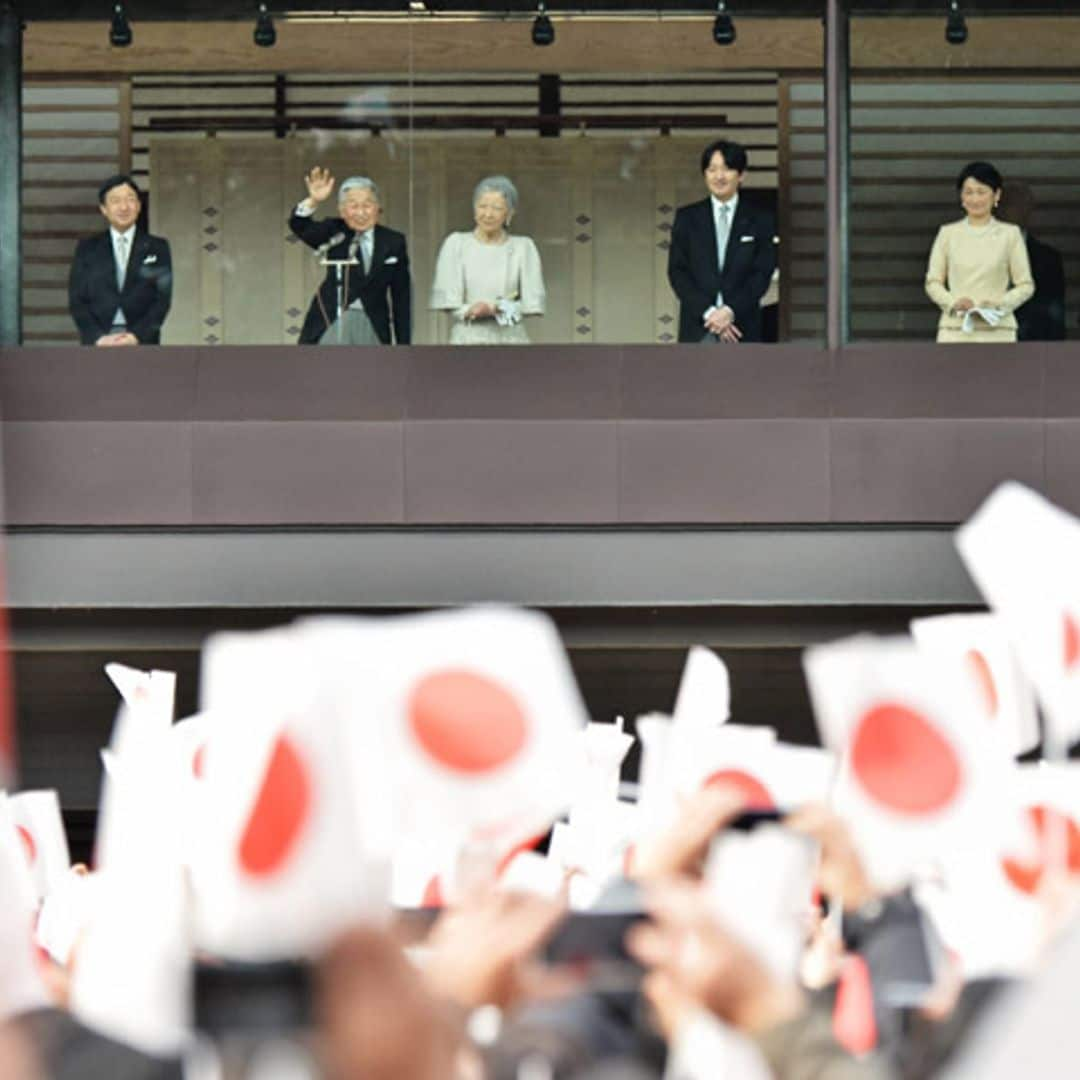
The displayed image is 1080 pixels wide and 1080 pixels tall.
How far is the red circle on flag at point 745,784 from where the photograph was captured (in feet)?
12.8

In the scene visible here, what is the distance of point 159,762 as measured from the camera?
2420mm

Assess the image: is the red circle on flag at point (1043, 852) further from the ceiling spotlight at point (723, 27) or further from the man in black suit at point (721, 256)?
the ceiling spotlight at point (723, 27)

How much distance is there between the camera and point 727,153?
1174 cm

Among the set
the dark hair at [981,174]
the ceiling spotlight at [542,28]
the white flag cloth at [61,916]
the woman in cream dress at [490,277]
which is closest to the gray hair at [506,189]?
the woman in cream dress at [490,277]

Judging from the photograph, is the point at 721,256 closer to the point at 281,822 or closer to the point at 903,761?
the point at 903,761

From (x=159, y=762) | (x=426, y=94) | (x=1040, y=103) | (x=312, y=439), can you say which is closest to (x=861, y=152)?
(x=1040, y=103)

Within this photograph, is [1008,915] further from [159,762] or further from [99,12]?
[99,12]

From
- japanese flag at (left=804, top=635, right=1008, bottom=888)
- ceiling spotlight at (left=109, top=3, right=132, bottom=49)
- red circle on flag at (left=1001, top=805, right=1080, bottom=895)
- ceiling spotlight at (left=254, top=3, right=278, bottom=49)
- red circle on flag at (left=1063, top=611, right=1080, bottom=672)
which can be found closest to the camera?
japanese flag at (left=804, top=635, right=1008, bottom=888)

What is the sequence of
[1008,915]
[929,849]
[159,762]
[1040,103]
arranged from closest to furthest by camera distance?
[159,762] → [929,849] → [1008,915] → [1040,103]

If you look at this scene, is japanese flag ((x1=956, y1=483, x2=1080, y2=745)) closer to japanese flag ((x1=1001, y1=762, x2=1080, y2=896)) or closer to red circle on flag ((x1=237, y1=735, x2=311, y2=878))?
japanese flag ((x1=1001, y1=762, x2=1080, y2=896))

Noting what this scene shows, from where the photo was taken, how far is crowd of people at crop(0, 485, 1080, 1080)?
6.84 ft

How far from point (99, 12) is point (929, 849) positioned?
1006 cm

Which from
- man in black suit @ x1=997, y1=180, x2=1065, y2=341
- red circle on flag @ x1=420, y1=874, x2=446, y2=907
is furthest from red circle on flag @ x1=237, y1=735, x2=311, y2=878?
man in black suit @ x1=997, y1=180, x2=1065, y2=341

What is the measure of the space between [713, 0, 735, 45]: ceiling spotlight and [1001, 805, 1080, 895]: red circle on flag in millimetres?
8863
